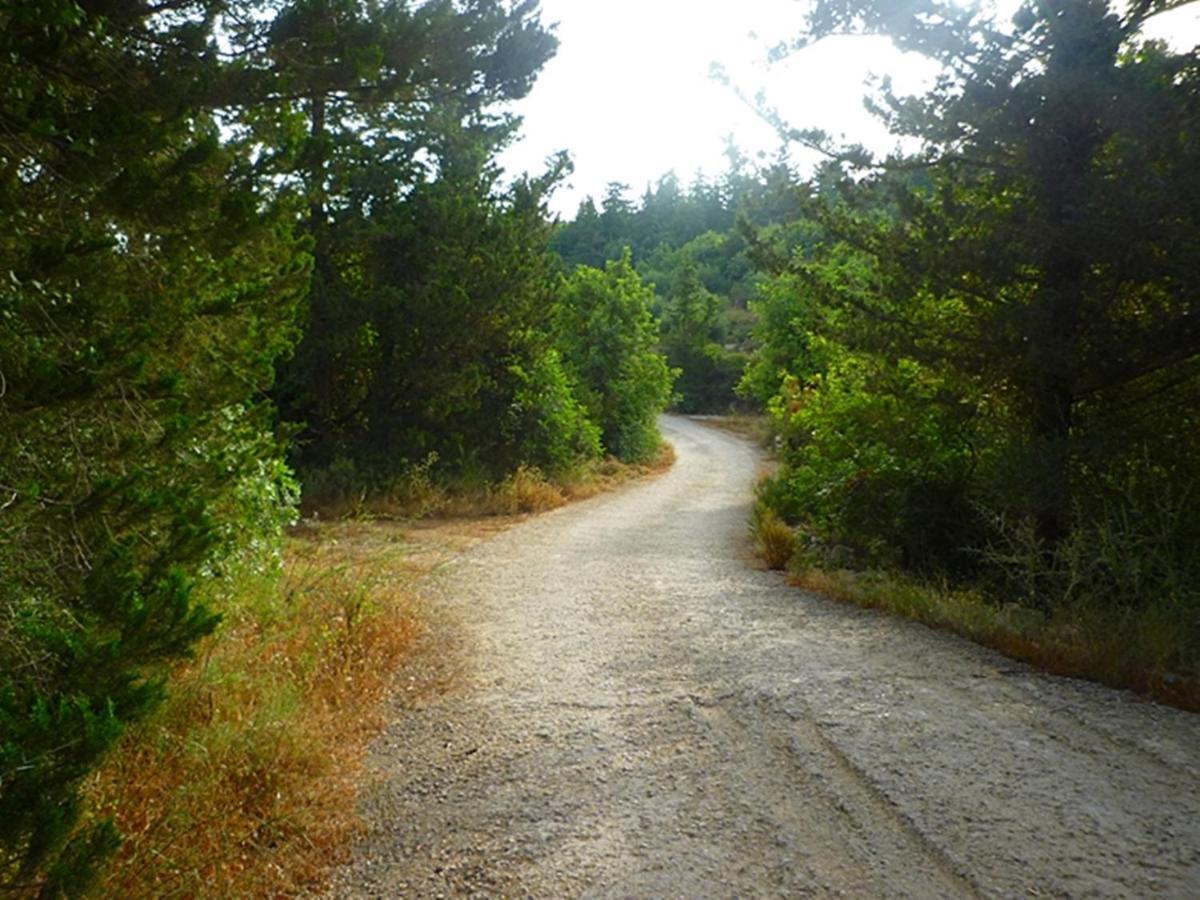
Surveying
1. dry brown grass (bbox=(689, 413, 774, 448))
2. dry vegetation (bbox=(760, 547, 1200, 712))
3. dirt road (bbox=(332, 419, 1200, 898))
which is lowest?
dirt road (bbox=(332, 419, 1200, 898))

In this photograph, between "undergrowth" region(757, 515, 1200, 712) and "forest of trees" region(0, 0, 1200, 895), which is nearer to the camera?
"forest of trees" region(0, 0, 1200, 895)

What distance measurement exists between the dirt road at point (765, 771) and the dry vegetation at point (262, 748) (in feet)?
0.80

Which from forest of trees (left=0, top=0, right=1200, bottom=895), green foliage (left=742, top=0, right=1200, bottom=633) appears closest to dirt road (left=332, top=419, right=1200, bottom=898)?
forest of trees (left=0, top=0, right=1200, bottom=895)

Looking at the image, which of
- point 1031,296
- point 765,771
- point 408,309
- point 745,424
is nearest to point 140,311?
point 765,771

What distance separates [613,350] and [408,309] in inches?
513

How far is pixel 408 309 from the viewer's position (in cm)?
1423

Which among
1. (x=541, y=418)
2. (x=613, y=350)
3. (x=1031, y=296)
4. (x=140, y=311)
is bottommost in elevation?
(x=541, y=418)

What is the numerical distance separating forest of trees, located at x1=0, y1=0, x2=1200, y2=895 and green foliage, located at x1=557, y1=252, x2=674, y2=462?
11053 mm

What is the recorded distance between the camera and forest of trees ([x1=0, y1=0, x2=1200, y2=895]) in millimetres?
2854

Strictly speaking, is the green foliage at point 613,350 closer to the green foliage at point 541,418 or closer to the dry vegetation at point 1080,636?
the green foliage at point 541,418

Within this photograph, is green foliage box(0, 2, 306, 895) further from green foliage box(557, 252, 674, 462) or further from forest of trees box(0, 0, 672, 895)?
green foliage box(557, 252, 674, 462)

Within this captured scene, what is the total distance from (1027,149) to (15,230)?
752 centimetres

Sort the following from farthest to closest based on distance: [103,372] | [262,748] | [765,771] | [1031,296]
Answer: [1031,296]
[765,771]
[262,748]
[103,372]

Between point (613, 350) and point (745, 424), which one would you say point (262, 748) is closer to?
point (613, 350)
